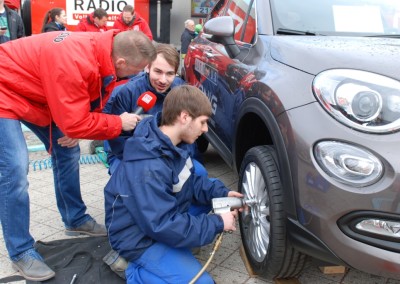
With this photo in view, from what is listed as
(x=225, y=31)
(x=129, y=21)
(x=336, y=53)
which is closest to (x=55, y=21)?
(x=129, y=21)

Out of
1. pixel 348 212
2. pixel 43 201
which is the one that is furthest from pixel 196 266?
pixel 43 201

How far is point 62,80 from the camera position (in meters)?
2.11

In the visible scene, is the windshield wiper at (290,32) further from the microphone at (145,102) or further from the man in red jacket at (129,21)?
the man in red jacket at (129,21)

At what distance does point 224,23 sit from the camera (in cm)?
267

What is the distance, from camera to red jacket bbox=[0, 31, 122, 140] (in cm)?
213

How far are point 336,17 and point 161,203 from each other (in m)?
1.56

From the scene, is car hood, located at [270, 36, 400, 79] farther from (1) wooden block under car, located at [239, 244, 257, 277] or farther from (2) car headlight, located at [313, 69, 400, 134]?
(1) wooden block under car, located at [239, 244, 257, 277]

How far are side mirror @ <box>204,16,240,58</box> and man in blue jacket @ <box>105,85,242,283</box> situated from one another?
2.24ft

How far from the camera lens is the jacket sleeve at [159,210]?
192cm

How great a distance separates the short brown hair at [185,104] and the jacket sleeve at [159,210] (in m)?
0.27

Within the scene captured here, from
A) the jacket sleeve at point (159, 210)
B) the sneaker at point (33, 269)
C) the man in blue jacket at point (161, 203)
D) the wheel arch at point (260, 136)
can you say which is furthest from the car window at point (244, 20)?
the sneaker at point (33, 269)

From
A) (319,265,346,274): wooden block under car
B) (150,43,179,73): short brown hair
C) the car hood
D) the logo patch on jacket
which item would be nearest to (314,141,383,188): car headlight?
the car hood

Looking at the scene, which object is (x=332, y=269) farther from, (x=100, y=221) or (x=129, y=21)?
(x=129, y=21)

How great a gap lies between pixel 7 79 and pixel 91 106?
464mm
